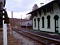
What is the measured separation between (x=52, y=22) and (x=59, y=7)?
2.73 meters

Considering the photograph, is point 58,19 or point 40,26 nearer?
point 58,19

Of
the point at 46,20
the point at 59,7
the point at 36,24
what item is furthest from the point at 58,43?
the point at 36,24

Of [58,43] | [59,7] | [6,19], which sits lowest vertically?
[58,43]

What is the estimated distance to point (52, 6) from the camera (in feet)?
70.8

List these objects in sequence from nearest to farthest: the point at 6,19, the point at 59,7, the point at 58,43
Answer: the point at 6,19 → the point at 58,43 → the point at 59,7

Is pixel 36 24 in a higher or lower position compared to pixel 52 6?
lower

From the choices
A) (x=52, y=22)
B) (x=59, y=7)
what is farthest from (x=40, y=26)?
(x=59, y=7)

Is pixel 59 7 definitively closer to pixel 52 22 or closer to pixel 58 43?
pixel 52 22

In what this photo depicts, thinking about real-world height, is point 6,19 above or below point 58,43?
above

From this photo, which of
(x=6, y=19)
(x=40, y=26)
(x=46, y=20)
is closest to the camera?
(x=6, y=19)

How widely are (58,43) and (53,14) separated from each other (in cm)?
1283

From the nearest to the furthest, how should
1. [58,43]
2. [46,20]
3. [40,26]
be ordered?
[58,43]
[46,20]
[40,26]

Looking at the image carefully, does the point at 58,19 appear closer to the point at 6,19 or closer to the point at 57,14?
the point at 57,14

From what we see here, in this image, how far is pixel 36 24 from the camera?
2992 cm
